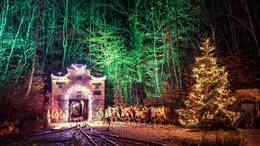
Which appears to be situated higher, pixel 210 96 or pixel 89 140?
pixel 210 96

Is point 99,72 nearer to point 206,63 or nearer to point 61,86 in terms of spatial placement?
point 61,86

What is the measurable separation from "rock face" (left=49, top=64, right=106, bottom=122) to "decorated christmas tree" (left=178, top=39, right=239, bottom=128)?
20.7 metres

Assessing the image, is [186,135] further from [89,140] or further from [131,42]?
[131,42]

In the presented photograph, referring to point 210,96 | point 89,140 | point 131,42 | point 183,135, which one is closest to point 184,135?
point 183,135

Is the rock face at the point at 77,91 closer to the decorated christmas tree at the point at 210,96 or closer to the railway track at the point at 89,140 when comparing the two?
the railway track at the point at 89,140

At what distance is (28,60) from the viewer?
36.6 metres

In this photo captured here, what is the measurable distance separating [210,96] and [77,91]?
22.3 m

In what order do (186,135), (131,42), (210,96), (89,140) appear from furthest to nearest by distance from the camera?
(131,42) → (210,96) → (186,135) → (89,140)

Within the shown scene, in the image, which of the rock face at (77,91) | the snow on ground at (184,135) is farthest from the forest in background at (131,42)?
the snow on ground at (184,135)

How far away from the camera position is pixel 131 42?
40406 mm

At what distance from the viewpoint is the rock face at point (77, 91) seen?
130ft

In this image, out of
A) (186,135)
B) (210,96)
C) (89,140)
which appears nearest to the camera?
(89,140)

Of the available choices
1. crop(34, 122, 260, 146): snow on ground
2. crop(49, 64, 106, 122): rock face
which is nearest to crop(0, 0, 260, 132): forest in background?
crop(49, 64, 106, 122): rock face

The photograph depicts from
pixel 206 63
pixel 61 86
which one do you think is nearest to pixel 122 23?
pixel 61 86
